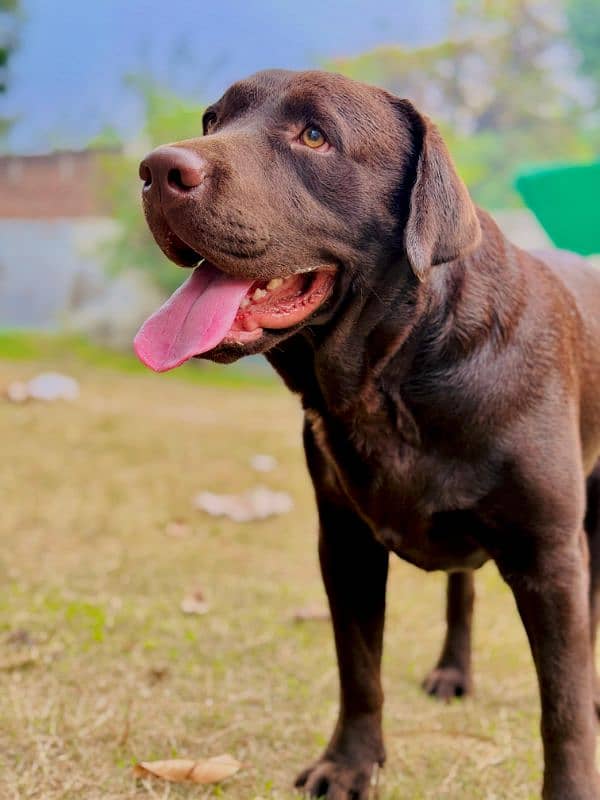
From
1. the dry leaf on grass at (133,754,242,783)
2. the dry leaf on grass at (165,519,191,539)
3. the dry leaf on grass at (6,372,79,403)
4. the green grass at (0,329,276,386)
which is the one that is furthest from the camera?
the green grass at (0,329,276,386)

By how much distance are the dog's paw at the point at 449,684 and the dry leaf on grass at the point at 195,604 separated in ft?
3.69

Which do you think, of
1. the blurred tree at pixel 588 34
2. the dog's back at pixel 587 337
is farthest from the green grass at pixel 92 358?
the dog's back at pixel 587 337

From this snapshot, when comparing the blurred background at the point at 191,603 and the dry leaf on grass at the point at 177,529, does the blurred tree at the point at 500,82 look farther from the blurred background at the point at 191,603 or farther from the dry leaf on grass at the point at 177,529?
the dry leaf on grass at the point at 177,529

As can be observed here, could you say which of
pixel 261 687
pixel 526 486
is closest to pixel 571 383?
pixel 526 486

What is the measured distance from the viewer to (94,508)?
5.66m

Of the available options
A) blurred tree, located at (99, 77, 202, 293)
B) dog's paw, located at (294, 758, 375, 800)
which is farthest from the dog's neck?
blurred tree, located at (99, 77, 202, 293)

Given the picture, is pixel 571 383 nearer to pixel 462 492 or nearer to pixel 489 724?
pixel 462 492

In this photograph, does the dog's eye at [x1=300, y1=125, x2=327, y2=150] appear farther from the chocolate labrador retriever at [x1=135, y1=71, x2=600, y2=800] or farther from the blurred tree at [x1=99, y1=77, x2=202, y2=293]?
the blurred tree at [x1=99, y1=77, x2=202, y2=293]

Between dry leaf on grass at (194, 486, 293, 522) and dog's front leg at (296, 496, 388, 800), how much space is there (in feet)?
9.61

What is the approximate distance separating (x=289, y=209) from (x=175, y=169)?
11.0 inches

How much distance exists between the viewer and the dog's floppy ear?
216 cm

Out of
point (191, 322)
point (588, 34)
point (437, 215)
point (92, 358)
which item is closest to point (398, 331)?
point (437, 215)

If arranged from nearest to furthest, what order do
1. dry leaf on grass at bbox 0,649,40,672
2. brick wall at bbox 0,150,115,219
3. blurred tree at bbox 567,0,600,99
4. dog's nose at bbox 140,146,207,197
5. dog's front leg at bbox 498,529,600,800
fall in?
dog's nose at bbox 140,146,207,197 < dog's front leg at bbox 498,529,600,800 < dry leaf on grass at bbox 0,649,40,672 < brick wall at bbox 0,150,115,219 < blurred tree at bbox 567,0,600,99

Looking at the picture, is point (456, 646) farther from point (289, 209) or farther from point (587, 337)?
point (289, 209)
